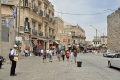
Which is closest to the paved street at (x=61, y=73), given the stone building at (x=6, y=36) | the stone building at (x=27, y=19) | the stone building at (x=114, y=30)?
the stone building at (x=6, y=36)

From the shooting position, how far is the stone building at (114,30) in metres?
46.2

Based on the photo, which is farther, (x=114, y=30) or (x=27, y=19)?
(x=114, y=30)

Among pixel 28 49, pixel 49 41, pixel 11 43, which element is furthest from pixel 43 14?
pixel 11 43

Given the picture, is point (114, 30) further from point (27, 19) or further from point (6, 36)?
point (6, 36)

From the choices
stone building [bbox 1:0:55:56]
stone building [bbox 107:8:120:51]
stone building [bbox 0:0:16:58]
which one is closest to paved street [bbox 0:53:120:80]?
stone building [bbox 0:0:16:58]

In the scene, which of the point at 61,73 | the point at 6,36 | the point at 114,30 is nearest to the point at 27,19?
the point at 6,36

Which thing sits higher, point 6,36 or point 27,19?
point 27,19

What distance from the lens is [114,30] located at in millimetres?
48469

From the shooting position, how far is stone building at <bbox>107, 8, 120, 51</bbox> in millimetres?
46250

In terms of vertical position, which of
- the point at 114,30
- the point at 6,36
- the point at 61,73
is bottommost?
the point at 61,73

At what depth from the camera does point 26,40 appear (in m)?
34.3

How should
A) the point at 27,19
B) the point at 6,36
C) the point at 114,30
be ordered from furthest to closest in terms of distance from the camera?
1. the point at 114,30
2. the point at 27,19
3. the point at 6,36

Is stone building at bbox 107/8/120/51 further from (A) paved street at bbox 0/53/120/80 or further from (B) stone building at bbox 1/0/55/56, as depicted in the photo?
(A) paved street at bbox 0/53/120/80

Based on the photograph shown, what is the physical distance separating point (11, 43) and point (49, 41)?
26.7 metres
